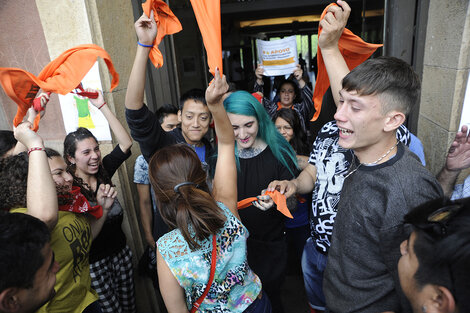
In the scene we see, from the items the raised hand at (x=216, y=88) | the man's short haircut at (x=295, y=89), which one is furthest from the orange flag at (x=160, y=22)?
the man's short haircut at (x=295, y=89)

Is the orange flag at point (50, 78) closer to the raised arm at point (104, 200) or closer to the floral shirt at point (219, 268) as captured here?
the raised arm at point (104, 200)

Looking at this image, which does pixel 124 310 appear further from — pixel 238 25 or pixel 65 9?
pixel 238 25

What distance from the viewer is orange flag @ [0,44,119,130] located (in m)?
1.79

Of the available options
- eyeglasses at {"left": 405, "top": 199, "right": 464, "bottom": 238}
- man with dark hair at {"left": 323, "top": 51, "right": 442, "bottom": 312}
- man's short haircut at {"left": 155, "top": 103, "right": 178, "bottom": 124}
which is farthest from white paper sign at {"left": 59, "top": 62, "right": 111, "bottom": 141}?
eyeglasses at {"left": 405, "top": 199, "right": 464, "bottom": 238}

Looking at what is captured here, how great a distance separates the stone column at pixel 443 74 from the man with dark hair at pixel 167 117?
2246 mm

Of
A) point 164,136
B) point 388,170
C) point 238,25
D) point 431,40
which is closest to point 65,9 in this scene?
point 164,136

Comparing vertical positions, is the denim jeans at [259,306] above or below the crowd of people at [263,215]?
below

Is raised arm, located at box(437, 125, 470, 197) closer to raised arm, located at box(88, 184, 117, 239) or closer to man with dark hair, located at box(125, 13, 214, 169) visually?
man with dark hair, located at box(125, 13, 214, 169)

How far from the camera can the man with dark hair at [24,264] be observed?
3.38ft

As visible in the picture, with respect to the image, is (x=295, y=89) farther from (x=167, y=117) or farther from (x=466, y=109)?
(x=466, y=109)

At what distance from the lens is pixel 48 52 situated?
9.00 ft

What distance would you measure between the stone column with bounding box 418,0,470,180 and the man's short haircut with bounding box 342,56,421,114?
3.86 ft

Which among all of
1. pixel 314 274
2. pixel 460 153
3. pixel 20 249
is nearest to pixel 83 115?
pixel 20 249

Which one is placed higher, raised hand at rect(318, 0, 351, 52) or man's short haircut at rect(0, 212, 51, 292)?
raised hand at rect(318, 0, 351, 52)
